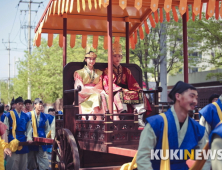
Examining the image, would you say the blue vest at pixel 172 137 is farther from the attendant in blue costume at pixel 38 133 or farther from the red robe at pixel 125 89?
the attendant in blue costume at pixel 38 133

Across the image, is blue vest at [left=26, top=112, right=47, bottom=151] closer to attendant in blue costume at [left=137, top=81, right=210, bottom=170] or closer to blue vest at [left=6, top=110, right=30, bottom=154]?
blue vest at [left=6, top=110, right=30, bottom=154]

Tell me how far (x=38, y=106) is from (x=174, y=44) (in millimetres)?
9763

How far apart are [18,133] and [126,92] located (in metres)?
3.59

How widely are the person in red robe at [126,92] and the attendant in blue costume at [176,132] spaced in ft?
11.5

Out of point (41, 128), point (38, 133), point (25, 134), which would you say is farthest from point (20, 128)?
point (41, 128)

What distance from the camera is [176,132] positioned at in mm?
3129

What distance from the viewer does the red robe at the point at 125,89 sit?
686 centimetres

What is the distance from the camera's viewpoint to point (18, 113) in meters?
9.10

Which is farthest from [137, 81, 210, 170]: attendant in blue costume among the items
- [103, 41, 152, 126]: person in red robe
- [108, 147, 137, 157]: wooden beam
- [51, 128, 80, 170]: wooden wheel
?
[103, 41, 152, 126]: person in red robe

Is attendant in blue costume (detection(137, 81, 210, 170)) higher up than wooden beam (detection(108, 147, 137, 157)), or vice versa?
attendant in blue costume (detection(137, 81, 210, 170))

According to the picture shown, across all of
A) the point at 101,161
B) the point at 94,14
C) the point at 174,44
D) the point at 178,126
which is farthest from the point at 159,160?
the point at 174,44

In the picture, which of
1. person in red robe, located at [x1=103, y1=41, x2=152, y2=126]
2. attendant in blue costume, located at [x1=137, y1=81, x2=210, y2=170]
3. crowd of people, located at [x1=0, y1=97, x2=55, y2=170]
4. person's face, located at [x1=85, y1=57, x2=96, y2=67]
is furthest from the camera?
crowd of people, located at [x1=0, y1=97, x2=55, y2=170]

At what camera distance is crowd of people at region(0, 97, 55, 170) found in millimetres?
8930

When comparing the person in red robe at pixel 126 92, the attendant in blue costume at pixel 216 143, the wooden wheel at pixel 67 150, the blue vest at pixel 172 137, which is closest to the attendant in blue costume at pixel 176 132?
the blue vest at pixel 172 137
